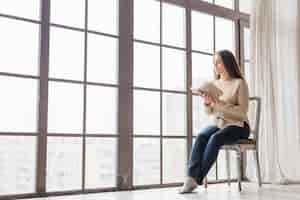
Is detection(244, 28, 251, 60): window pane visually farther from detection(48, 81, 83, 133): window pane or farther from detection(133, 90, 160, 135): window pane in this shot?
detection(48, 81, 83, 133): window pane

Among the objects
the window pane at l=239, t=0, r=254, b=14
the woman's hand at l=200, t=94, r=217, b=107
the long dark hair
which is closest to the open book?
the woman's hand at l=200, t=94, r=217, b=107

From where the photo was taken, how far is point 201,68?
4340mm

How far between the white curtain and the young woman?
3.01ft

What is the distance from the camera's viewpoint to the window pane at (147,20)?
12.6 ft

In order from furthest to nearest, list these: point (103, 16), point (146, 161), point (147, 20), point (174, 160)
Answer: point (174, 160) → point (147, 20) → point (146, 161) → point (103, 16)

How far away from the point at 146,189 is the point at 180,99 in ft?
2.97

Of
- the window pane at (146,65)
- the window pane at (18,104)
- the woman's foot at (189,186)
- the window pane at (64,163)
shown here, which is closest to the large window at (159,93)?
the window pane at (146,65)

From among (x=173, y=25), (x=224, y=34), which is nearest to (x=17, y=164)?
(x=173, y=25)

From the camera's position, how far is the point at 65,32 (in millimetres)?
3395

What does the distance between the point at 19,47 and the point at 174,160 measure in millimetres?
1648

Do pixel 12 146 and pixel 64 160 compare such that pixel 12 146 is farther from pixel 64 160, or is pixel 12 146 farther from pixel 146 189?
pixel 146 189

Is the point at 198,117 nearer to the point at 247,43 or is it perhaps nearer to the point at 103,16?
the point at 247,43

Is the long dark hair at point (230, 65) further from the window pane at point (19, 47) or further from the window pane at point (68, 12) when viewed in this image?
the window pane at point (19, 47)

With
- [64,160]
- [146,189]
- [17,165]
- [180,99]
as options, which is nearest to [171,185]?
[146,189]
